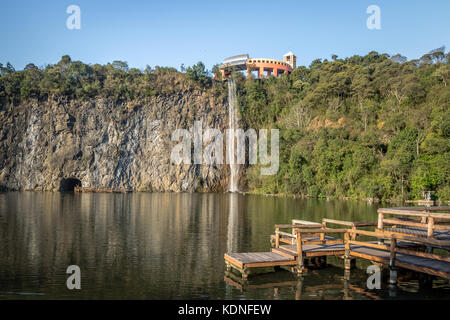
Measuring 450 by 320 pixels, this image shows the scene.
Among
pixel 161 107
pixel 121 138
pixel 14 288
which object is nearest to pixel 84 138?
pixel 121 138

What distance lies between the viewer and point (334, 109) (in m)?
65.2

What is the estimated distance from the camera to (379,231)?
535 inches

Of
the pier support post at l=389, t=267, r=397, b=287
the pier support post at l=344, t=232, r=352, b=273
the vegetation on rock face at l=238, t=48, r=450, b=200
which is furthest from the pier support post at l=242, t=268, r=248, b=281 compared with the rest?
the vegetation on rock face at l=238, t=48, r=450, b=200

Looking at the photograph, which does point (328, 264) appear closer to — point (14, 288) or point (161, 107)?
point (14, 288)

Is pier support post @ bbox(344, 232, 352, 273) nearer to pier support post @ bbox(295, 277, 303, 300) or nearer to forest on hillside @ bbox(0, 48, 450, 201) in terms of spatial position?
pier support post @ bbox(295, 277, 303, 300)

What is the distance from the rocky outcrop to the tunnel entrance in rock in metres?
0.27

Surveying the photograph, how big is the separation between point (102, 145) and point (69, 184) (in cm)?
1028

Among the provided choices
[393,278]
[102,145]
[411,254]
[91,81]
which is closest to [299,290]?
[393,278]

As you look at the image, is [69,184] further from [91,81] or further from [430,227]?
[430,227]

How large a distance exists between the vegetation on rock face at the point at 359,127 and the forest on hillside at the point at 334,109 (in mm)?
135

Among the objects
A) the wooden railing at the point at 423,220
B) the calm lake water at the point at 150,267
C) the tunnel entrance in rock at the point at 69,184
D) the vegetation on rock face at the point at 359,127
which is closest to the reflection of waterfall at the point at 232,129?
the vegetation on rock face at the point at 359,127

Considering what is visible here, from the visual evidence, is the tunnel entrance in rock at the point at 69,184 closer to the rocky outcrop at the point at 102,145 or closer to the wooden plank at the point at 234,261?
the rocky outcrop at the point at 102,145

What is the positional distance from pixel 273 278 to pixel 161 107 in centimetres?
6828
